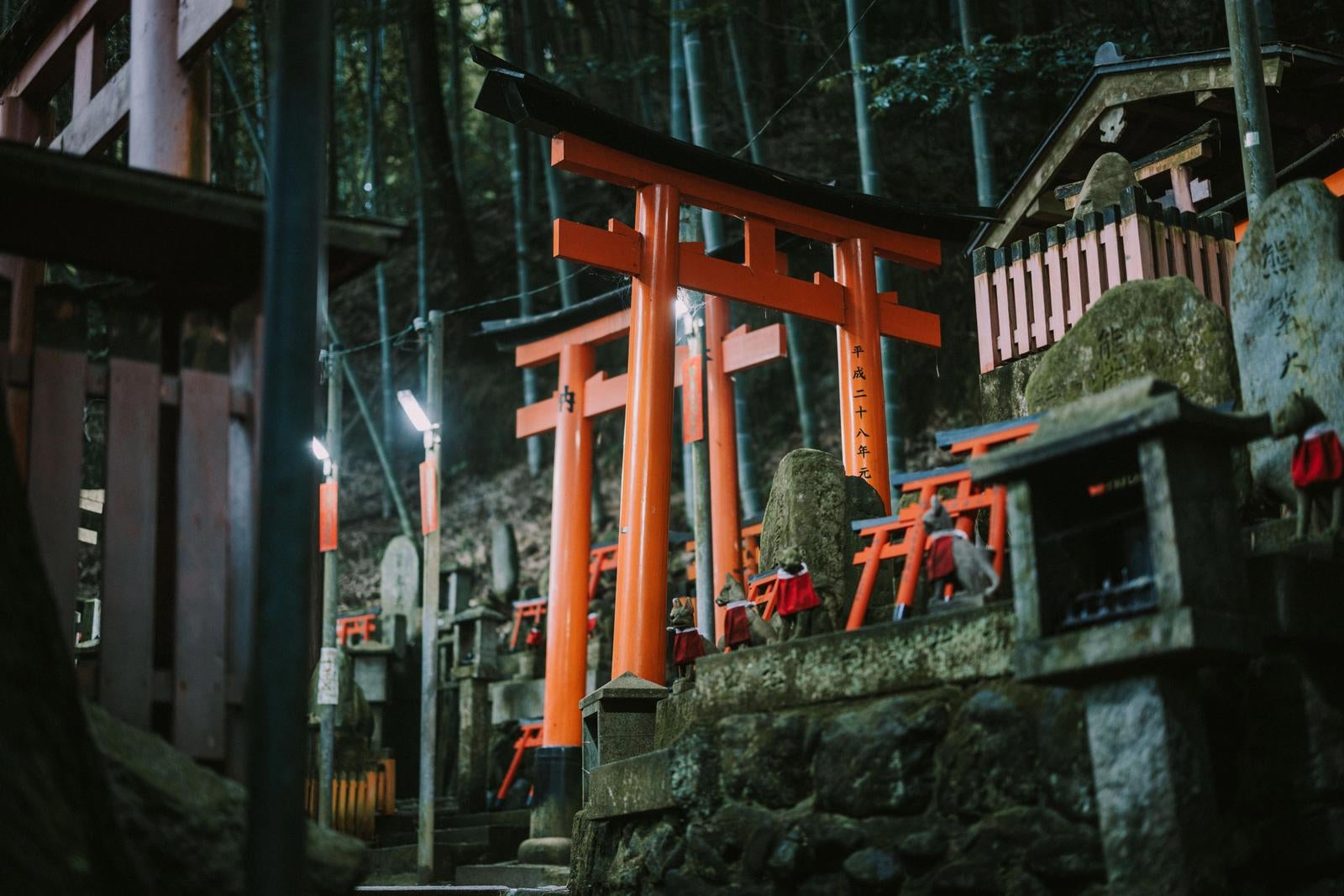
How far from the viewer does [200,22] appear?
735 centimetres

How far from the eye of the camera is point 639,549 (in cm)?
1193

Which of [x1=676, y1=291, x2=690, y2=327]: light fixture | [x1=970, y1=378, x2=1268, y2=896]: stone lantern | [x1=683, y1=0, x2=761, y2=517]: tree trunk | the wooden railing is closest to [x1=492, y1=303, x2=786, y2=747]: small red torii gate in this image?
[x1=676, y1=291, x2=690, y2=327]: light fixture

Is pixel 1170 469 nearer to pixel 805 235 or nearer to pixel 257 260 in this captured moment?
pixel 257 260

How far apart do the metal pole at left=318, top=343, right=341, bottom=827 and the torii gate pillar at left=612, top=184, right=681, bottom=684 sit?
450 centimetres

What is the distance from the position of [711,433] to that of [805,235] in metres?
2.92

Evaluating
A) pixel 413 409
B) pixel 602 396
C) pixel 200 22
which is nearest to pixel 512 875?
pixel 413 409

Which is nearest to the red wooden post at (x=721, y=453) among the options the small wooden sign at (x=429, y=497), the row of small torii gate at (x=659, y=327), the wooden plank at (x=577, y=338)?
the row of small torii gate at (x=659, y=327)

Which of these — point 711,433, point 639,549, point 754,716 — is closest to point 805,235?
point 711,433

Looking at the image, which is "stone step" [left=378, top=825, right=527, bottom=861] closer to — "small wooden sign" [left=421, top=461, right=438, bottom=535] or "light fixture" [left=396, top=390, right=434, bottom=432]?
"small wooden sign" [left=421, top=461, right=438, bottom=535]

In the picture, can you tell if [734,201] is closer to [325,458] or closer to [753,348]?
[753,348]

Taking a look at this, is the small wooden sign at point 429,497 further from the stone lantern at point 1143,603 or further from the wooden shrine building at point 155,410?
the stone lantern at point 1143,603

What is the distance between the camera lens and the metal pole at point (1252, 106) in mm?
9352

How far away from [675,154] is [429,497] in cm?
537

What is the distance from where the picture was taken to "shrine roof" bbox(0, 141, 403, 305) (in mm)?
5098
